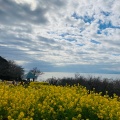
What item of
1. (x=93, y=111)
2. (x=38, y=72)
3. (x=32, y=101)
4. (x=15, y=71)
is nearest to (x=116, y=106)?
(x=93, y=111)

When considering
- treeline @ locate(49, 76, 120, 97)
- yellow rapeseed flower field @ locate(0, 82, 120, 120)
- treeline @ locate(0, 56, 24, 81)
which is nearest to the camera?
yellow rapeseed flower field @ locate(0, 82, 120, 120)

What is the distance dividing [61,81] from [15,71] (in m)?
22.9

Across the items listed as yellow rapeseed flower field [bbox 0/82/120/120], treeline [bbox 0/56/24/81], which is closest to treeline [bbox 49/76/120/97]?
yellow rapeseed flower field [bbox 0/82/120/120]

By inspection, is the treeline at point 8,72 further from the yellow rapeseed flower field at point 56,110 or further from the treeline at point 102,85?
the yellow rapeseed flower field at point 56,110

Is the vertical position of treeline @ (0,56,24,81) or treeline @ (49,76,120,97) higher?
treeline @ (0,56,24,81)

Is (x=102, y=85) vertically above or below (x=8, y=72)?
below

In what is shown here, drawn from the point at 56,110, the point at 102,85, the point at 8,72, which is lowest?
the point at 56,110

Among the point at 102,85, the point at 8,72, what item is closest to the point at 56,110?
the point at 102,85

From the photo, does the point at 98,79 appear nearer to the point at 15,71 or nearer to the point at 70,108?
the point at 70,108

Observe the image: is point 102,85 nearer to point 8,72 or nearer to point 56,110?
point 56,110

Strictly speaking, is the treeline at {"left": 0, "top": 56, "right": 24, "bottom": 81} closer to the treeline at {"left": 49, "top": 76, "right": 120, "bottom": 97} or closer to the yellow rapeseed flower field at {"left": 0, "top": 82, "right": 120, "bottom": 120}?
the treeline at {"left": 49, "top": 76, "right": 120, "bottom": 97}

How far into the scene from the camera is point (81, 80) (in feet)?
92.8

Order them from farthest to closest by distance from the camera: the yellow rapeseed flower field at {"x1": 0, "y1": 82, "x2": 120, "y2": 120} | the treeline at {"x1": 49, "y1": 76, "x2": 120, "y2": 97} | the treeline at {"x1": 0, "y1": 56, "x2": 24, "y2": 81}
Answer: the treeline at {"x1": 0, "y1": 56, "x2": 24, "y2": 81}
the treeline at {"x1": 49, "y1": 76, "x2": 120, "y2": 97}
the yellow rapeseed flower field at {"x1": 0, "y1": 82, "x2": 120, "y2": 120}

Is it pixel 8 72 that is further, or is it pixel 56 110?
pixel 8 72
